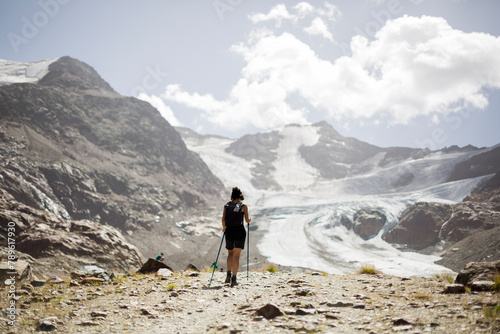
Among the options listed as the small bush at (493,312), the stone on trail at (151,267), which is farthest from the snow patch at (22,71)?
the small bush at (493,312)

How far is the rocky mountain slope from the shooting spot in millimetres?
36594

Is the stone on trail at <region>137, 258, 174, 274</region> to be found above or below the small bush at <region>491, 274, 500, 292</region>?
below

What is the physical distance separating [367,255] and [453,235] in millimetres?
28813

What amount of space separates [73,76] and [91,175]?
7362cm

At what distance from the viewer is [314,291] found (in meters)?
6.44

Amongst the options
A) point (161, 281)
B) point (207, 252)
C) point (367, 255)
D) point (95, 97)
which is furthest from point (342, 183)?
point (161, 281)

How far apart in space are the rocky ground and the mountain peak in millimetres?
131969

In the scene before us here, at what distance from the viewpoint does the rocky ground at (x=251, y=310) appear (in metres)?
3.85

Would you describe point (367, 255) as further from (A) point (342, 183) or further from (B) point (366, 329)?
(A) point (342, 183)

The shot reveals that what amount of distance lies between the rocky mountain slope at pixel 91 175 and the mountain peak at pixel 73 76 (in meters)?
0.91

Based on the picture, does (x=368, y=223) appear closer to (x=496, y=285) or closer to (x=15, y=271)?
(x=496, y=285)

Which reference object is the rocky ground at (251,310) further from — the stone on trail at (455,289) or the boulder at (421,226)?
the boulder at (421,226)

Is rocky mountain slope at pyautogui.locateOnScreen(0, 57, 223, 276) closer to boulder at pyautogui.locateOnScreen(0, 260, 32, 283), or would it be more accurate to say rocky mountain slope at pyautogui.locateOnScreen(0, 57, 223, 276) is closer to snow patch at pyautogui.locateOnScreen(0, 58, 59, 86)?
boulder at pyautogui.locateOnScreen(0, 260, 32, 283)

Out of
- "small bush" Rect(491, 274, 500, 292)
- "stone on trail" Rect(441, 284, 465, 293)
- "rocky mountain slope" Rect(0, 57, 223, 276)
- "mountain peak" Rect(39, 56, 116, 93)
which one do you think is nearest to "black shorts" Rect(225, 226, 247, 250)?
"stone on trail" Rect(441, 284, 465, 293)
